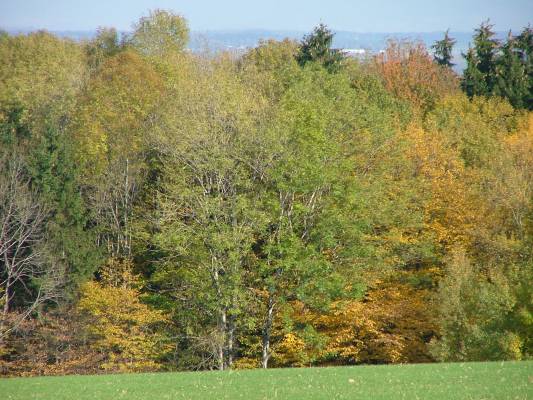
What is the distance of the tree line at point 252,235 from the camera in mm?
40938

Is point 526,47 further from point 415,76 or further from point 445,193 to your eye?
point 445,193

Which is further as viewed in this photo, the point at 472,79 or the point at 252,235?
the point at 472,79

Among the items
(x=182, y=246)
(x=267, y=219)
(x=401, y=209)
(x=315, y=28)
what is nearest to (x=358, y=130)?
(x=401, y=209)

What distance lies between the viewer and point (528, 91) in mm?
71750

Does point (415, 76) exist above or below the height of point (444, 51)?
below

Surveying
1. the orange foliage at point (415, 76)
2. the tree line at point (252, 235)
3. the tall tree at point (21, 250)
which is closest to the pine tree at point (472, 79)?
the orange foliage at point (415, 76)

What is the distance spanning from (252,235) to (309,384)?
20.6 meters

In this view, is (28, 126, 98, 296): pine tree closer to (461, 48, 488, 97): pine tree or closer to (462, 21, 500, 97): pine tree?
(461, 48, 488, 97): pine tree

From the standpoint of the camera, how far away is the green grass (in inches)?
756

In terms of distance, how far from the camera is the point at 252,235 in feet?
137

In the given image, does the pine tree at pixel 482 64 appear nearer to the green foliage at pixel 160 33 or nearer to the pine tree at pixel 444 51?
the pine tree at pixel 444 51

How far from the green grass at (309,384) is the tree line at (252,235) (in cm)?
1237

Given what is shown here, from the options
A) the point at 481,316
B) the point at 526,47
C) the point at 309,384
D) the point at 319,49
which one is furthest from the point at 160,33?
the point at 309,384

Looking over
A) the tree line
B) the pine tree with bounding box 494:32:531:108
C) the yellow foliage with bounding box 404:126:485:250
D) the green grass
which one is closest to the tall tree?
the tree line
